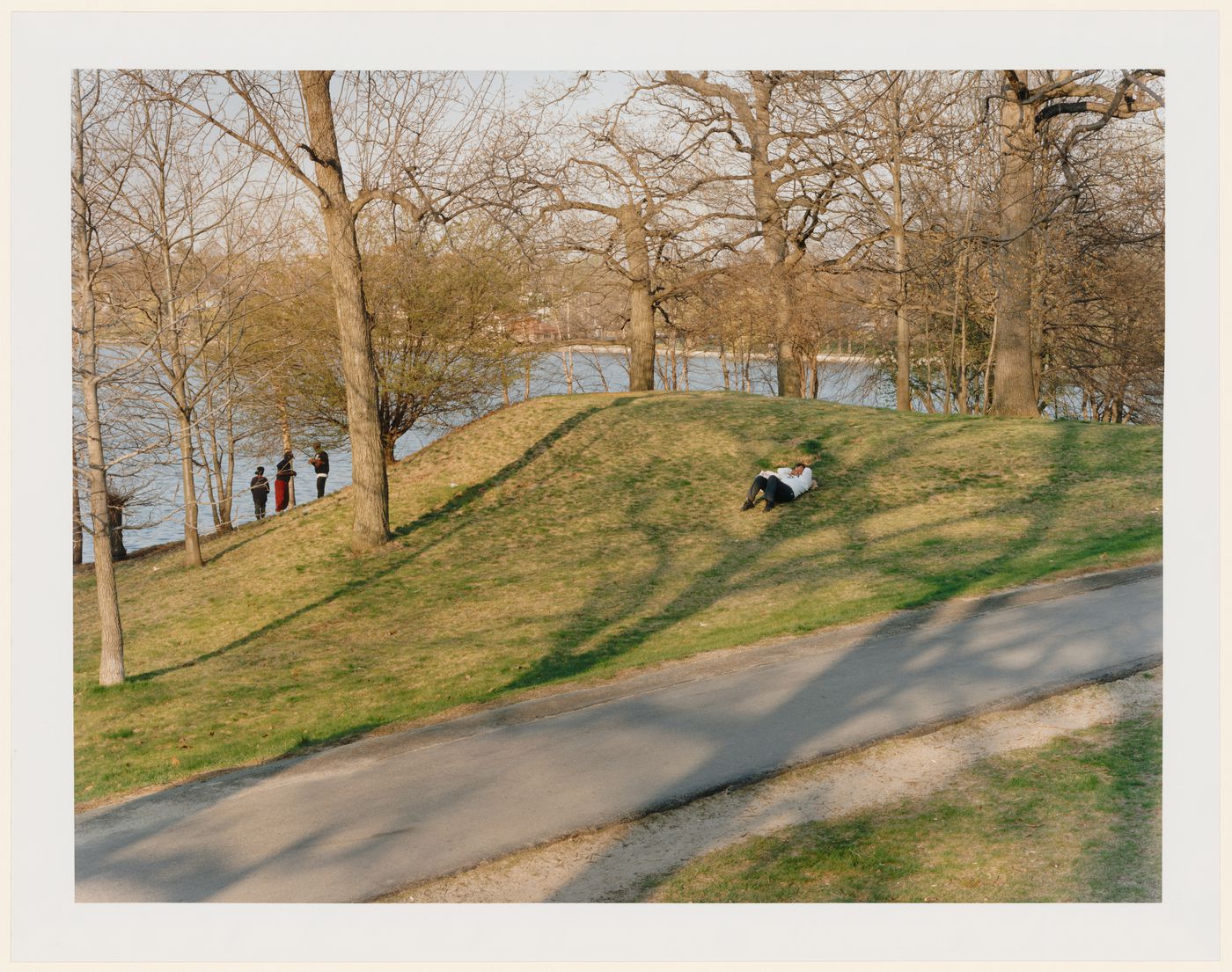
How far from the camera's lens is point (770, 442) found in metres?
18.8

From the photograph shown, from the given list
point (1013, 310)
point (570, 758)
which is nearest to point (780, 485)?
point (1013, 310)

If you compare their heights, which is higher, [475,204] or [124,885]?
[475,204]

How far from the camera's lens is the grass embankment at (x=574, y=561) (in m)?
10.1

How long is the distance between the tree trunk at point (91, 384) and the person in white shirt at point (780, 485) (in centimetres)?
866

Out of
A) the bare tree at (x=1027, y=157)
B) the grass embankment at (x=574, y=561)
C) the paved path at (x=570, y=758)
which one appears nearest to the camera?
the paved path at (x=570, y=758)

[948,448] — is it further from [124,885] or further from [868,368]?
[868,368]

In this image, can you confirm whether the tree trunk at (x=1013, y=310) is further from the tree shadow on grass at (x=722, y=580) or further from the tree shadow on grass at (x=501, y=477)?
the tree shadow on grass at (x=501, y=477)

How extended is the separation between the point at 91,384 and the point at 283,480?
36.6 ft

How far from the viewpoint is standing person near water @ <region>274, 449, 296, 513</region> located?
807 inches

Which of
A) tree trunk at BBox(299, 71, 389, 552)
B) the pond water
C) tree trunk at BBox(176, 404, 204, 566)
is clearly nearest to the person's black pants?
tree trunk at BBox(299, 71, 389, 552)

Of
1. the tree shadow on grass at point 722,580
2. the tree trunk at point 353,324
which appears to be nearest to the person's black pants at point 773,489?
the tree shadow on grass at point 722,580

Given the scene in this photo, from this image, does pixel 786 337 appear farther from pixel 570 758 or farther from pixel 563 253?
pixel 570 758
